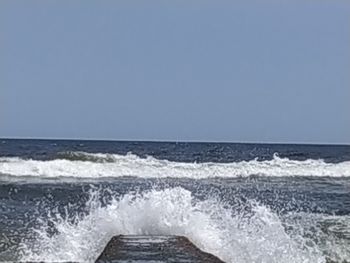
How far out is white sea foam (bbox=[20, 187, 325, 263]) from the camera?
281 inches

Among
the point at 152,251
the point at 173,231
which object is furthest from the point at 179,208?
the point at 152,251

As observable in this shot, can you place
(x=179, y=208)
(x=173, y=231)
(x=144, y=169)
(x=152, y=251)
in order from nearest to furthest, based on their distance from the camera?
(x=152, y=251) < (x=173, y=231) < (x=179, y=208) < (x=144, y=169)

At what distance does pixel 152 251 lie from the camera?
5160 millimetres

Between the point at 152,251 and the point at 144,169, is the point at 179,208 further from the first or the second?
the point at 144,169

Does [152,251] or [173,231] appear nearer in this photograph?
[152,251]

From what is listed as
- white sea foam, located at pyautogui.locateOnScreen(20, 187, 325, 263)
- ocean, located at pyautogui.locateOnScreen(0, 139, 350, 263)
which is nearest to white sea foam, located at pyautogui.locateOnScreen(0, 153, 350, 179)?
ocean, located at pyautogui.locateOnScreen(0, 139, 350, 263)

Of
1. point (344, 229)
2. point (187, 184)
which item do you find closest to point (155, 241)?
point (344, 229)

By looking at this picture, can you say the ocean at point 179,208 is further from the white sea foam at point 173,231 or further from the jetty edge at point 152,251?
the jetty edge at point 152,251

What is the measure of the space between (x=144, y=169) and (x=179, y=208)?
18.1 m

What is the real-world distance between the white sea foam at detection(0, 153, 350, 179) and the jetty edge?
1763cm

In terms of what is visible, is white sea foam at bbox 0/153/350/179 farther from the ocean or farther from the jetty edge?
the jetty edge

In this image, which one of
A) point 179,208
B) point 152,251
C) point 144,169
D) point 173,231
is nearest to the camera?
point 152,251

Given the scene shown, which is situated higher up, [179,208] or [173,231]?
[179,208]

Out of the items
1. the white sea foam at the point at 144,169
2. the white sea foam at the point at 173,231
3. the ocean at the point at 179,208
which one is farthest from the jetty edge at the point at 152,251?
the white sea foam at the point at 144,169
